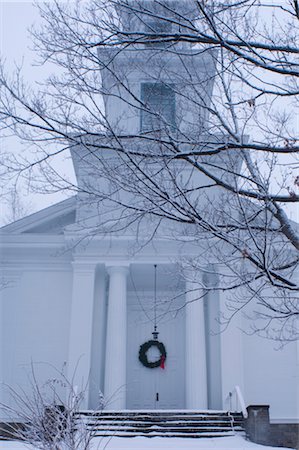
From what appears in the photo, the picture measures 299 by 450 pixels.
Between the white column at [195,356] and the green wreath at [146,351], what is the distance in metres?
1.50

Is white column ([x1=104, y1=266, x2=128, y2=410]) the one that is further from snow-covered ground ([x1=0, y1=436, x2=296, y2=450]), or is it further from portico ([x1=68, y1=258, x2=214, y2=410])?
snow-covered ground ([x1=0, y1=436, x2=296, y2=450])

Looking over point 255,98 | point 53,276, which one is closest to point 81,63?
point 255,98

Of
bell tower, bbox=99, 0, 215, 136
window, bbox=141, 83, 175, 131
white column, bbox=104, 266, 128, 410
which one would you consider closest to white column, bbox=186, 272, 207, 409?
white column, bbox=104, 266, 128, 410

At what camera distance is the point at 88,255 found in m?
16.0

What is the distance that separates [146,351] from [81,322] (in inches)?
98.8

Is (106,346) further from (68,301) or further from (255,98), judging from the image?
(255,98)

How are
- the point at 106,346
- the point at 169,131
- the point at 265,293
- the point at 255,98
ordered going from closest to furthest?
the point at 255,98 < the point at 169,131 < the point at 106,346 < the point at 265,293

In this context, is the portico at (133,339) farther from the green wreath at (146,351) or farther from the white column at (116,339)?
the green wreath at (146,351)

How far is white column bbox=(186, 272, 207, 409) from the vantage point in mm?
14914

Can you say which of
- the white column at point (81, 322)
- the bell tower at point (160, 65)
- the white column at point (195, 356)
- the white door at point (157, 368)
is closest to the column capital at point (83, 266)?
the white column at point (81, 322)

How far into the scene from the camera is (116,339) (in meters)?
15.3

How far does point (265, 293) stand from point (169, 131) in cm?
1038

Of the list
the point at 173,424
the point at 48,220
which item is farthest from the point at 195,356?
the point at 48,220

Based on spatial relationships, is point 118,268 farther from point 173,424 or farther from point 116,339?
point 173,424
